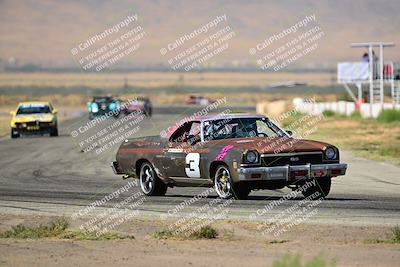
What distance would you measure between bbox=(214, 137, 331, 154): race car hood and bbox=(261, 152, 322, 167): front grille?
64 millimetres

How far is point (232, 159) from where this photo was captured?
1644 cm

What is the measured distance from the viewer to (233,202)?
16.8 m

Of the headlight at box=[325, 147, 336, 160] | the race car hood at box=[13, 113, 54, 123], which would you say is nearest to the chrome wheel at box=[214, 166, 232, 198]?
the headlight at box=[325, 147, 336, 160]

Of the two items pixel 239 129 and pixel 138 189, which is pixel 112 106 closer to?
pixel 138 189

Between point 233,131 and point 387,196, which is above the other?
point 233,131

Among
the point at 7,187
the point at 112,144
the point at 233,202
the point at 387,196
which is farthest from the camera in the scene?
the point at 112,144

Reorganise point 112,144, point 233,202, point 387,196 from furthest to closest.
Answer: point 112,144 → point 387,196 → point 233,202

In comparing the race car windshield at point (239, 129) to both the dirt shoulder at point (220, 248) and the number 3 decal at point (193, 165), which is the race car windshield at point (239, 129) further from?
the dirt shoulder at point (220, 248)

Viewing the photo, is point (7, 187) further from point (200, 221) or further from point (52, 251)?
point (52, 251)

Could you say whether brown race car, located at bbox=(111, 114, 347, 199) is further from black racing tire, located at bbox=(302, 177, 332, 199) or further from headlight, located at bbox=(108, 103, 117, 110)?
headlight, located at bbox=(108, 103, 117, 110)

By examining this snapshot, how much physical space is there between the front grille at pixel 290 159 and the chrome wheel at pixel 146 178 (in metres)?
2.86

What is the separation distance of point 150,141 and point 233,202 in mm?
2474

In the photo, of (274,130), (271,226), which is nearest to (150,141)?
(274,130)

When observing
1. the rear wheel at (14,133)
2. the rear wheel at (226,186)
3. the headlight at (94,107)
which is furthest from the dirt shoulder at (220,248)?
the headlight at (94,107)
